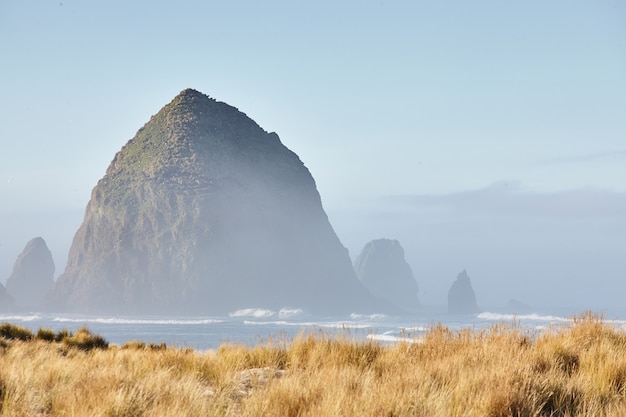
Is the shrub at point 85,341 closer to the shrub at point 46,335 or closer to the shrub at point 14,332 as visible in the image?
the shrub at point 46,335

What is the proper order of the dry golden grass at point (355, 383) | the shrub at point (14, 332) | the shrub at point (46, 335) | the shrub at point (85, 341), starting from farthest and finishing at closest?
the shrub at point (46, 335), the shrub at point (14, 332), the shrub at point (85, 341), the dry golden grass at point (355, 383)

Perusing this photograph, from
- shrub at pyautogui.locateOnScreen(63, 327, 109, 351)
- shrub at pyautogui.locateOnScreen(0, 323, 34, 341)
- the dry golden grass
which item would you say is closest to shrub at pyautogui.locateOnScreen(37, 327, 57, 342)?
shrub at pyautogui.locateOnScreen(0, 323, 34, 341)

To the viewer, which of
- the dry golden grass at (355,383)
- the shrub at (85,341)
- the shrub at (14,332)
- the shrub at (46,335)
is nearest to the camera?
the dry golden grass at (355,383)

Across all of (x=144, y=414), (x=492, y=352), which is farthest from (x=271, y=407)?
(x=492, y=352)

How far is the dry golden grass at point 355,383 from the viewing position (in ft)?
18.5

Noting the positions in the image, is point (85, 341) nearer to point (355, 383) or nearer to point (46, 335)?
point (46, 335)

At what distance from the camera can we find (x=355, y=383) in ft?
21.9

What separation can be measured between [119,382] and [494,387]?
3852 millimetres

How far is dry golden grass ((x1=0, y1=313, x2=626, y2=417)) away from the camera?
5.64 meters

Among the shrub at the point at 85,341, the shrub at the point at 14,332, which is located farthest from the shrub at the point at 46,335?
the shrub at the point at 85,341

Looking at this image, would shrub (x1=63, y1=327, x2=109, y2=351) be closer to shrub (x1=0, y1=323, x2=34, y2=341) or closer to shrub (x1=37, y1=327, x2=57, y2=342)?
shrub (x1=37, y1=327, x2=57, y2=342)

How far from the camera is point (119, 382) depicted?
21.7 ft

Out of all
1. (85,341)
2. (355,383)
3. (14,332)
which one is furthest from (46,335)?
(355,383)

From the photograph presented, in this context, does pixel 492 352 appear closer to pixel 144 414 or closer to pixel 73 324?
pixel 144 414
